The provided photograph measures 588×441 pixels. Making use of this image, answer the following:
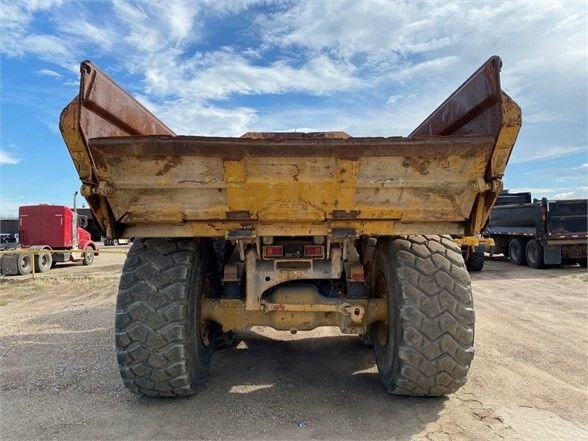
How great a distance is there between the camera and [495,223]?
16875mm

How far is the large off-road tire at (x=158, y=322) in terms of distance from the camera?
11.0 feet

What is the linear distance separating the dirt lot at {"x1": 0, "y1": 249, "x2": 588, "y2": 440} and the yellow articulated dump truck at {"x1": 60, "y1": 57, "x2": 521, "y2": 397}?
25 centimetres

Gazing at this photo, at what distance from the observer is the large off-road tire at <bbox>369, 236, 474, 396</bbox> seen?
3.31 m

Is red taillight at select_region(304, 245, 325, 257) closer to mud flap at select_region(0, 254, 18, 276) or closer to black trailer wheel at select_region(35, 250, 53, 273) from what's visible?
mud flap at select_region(0, 254, 18, 276)

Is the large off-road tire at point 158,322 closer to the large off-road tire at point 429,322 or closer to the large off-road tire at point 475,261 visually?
the large off-road tire at point 429,322

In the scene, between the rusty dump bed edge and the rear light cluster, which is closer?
the rusty dump bed edge

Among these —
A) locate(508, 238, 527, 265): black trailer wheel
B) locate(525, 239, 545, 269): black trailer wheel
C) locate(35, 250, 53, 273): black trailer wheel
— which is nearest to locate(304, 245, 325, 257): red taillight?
locate(525, 239, 545, 269): black trailer wheel

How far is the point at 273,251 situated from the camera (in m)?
3.53

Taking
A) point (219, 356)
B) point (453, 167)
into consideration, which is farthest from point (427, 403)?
point (219, 356)

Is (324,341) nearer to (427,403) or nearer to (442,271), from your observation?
(427,403)

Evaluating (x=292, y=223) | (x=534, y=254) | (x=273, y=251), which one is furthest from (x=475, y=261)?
(x=292, y=223)

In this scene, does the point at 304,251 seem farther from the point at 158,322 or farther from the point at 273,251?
the point at 158,322

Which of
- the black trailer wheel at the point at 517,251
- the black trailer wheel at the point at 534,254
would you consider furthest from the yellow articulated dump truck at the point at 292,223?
the black trailer wheel at the point at 517,251

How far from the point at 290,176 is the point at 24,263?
1562 centimetres
